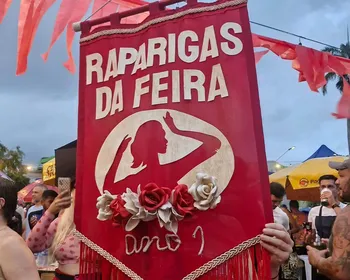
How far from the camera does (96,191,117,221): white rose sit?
2.12 meters

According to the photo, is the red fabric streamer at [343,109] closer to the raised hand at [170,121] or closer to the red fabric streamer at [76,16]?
the raised hand at [170,121]

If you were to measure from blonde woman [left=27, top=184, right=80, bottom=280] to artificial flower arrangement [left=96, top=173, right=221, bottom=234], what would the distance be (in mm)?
1368

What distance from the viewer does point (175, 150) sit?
2.09m

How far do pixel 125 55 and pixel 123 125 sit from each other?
1.07 feet

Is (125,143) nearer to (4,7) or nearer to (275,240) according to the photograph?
(275,240)

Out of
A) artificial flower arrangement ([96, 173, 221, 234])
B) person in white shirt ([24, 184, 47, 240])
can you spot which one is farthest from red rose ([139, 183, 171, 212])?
person in white shirt ([24, 184, 47, 240])

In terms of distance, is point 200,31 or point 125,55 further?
point 125,55

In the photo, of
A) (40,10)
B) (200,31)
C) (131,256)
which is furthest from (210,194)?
(40,10)

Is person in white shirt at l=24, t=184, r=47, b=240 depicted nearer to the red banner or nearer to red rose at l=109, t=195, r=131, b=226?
the red banner

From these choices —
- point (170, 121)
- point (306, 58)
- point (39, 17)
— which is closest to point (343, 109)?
point (170, 121)

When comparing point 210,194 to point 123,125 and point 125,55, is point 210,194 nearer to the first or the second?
point 123,125

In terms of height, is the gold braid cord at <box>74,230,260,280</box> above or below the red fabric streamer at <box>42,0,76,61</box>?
below

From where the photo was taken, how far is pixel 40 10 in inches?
144

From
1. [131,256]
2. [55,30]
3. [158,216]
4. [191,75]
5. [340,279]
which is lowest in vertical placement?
[340,279]
